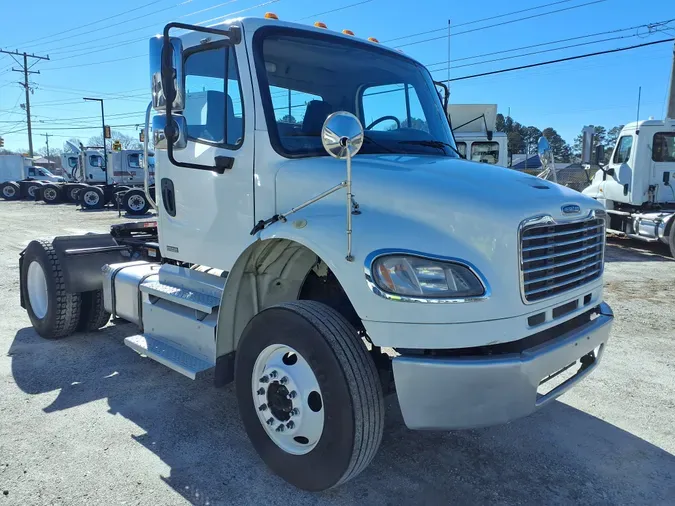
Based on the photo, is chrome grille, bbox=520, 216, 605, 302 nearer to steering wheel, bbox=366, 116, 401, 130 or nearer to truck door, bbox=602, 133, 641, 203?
steering wheel, bbox=366, 116, 401, 130

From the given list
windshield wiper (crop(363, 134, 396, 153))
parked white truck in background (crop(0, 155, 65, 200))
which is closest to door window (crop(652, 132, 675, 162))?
windshield wiper (crop(363, 134, 396, 153))

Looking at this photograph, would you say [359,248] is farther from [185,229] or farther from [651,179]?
[651,179]

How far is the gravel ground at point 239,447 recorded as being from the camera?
2.95 m

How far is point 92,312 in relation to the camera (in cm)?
570

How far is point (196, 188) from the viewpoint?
3.85 metres

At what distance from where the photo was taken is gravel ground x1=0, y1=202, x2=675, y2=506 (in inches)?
116

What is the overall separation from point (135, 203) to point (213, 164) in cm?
2014

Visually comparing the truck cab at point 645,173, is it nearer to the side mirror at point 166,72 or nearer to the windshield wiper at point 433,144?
the windshield wiper at point 433,144

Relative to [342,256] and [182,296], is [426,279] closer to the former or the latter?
[342,256]

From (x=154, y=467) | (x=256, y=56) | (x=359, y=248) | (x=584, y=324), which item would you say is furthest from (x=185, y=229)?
(x=584, y=324)

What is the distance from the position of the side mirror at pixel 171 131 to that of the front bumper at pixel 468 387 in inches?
75.6

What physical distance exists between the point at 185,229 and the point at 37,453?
1.74 meters

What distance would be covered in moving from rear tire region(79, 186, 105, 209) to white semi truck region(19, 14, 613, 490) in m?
22.7

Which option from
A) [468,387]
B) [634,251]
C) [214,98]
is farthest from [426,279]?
[634,251]
